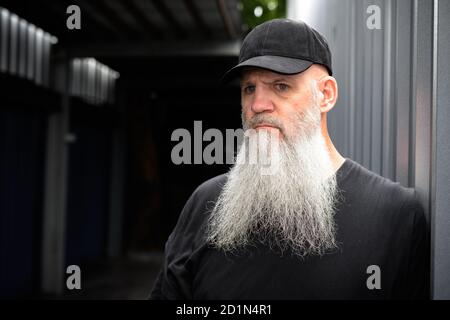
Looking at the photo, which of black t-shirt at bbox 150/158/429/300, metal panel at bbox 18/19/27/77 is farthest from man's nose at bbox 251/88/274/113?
metal panel at bbox 18/19/27/77

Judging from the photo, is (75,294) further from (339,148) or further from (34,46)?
(339,148)

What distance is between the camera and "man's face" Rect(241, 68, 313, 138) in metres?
1.68

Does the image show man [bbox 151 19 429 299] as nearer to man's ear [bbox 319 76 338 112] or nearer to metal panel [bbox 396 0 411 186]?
man's ear [bbox 319 76 338 112]

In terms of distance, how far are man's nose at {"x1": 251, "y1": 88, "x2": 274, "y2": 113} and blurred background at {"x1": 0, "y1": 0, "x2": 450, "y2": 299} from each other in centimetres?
47

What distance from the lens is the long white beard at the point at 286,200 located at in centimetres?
169


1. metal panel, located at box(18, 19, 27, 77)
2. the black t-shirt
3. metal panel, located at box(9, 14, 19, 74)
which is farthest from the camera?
metal panel, located at box(18, 19, 27, 77)

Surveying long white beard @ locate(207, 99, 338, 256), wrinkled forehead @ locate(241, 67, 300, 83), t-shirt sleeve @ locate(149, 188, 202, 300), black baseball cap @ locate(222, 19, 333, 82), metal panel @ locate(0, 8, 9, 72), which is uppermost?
metal panel @ locate(0, 8, 9, 72)

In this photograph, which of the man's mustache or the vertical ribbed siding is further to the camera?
the vertical ribbed siding

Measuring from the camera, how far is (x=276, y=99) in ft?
5.54

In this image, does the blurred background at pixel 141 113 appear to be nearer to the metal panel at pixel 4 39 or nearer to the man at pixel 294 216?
the metal panel at pixel 4 39

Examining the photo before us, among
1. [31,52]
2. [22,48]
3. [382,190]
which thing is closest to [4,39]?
[22,48]

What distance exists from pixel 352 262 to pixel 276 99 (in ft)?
1.90
